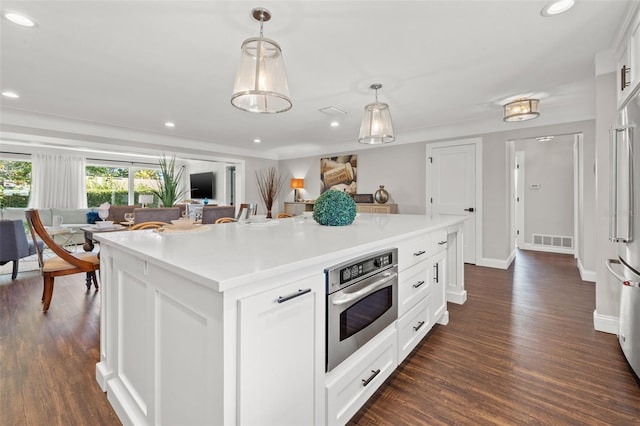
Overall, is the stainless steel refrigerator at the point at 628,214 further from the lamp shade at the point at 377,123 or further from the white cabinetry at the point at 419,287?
the lamp shade at the point at 377,123

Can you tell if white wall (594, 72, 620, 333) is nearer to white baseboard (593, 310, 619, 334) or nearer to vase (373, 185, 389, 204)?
white baseboard (593, 310, 619, 334)

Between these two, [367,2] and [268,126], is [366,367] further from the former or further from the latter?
[268,126]

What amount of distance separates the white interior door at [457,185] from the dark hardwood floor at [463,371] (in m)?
1.80

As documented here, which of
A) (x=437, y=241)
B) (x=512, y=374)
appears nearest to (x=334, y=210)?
(x=437, y=241)

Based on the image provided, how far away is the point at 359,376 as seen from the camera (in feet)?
4.36

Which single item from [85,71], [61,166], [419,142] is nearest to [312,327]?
[85,71]

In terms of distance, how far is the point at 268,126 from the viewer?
4816 mm

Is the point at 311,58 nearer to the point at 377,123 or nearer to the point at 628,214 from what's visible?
the point at 377,123

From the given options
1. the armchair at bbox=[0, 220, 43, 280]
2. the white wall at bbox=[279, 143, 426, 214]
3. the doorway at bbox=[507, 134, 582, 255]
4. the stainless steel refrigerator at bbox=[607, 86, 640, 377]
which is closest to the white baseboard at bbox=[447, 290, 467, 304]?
the stainless steel refrigerator at bbox=[607, 86, 640, 377]

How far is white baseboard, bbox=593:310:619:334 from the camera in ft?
7.41

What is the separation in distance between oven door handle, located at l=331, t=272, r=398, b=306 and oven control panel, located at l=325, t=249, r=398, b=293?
0.15 ft

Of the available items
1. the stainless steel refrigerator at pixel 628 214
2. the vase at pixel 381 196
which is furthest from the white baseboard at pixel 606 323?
the vase at pixel 381 196

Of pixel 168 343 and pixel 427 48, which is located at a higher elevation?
pixel 427 48

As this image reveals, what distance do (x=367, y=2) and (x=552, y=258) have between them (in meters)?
5.51
